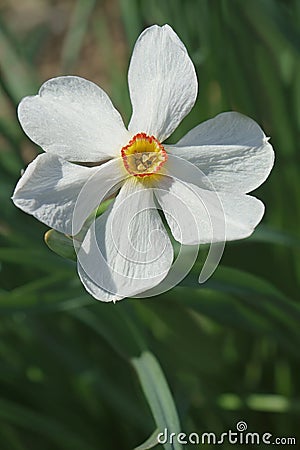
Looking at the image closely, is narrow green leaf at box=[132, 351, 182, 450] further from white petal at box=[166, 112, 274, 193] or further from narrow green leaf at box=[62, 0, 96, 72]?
narrow green leaf at box=[62, 0, 96, 72]

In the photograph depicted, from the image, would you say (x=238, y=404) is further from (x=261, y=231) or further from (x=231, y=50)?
(x=231, y=50)

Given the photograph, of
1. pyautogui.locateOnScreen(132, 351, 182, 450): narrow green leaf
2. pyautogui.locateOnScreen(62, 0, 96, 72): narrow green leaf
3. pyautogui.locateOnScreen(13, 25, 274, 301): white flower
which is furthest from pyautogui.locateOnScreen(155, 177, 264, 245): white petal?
pyautogui.locateOnScreen(62, 0, 96, 72): narrow green leaf

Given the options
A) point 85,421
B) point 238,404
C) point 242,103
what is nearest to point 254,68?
point 242,103

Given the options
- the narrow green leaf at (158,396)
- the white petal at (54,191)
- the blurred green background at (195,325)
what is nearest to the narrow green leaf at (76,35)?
the blurred green background at (195,325)

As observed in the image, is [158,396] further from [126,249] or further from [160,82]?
[160,82]

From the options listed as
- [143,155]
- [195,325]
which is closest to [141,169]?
[143,155]

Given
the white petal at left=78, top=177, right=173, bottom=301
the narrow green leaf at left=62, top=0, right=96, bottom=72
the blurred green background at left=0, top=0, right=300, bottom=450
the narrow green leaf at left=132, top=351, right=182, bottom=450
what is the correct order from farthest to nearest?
the narrow green leaf at left=62, top=0, right=96, bottom=72, the blurred green background at left=0, top=0, right=300, bottom=450, the narrow green leaf at left=132, top=351, right=182, bottom=450, the white petal at left=78, top=177, right=173, bottom=301

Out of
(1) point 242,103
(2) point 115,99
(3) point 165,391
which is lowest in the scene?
(3) point 165,391
